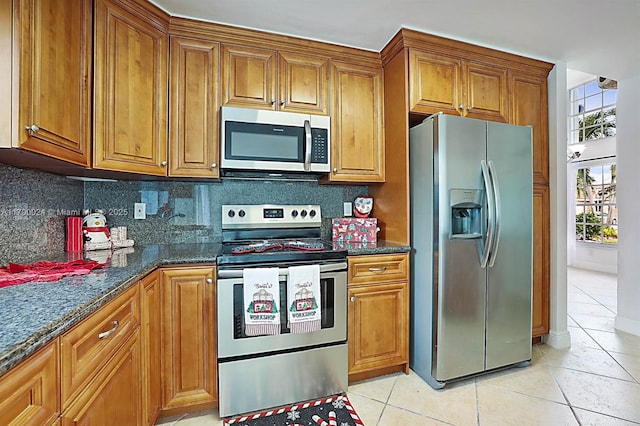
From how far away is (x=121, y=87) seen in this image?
1715 mm

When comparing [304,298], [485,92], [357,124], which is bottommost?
[304,298]

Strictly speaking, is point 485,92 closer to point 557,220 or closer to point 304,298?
point 557,220

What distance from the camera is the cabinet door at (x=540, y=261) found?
8.40 ft

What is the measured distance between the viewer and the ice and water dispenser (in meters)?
2.00

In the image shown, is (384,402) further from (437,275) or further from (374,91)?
(374,91)

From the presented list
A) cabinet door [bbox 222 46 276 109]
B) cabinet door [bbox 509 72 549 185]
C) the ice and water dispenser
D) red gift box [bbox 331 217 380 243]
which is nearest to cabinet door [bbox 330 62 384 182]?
red gift box [bbox 331 217 380 243]

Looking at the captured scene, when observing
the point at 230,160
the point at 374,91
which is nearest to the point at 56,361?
the point at 230,160

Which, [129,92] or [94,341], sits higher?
[129,92]

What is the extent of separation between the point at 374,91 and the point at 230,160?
1231mm

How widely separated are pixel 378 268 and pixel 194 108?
1.58m

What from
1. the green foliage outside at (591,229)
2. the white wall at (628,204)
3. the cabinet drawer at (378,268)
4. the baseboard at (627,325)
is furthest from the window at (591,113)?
the cabinet drawer at (378,268)

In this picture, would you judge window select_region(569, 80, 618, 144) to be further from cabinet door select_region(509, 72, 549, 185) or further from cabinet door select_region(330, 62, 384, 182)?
cabinet door select_region(330, 62, 384, 182)

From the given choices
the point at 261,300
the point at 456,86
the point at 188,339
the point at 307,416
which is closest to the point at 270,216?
the point at 261,300

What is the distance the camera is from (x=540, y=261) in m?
2.57
